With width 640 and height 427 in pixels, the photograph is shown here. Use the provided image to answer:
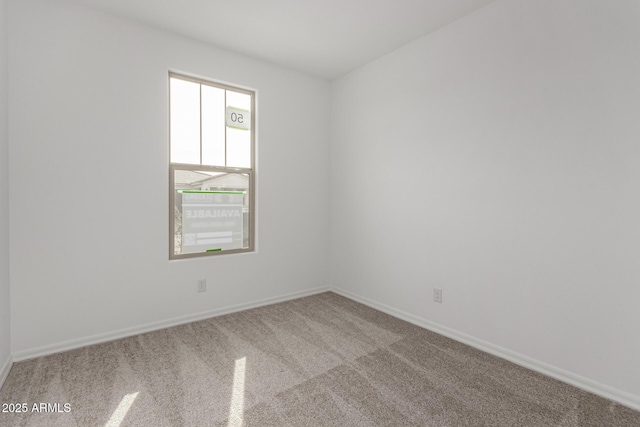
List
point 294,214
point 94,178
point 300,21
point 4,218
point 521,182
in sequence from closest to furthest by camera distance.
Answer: point 4,218 < point 521,182 < point 94,178 < point 300,21 < point 294,214

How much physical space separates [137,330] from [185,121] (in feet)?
6.69

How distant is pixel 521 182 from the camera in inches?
95.5

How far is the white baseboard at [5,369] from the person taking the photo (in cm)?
213

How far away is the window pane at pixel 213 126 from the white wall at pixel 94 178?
0.20 m

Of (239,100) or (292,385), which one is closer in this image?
(292,385)

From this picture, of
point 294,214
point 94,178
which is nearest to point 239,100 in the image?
point 294,214

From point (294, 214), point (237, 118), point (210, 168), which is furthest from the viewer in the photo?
point (294, 214)

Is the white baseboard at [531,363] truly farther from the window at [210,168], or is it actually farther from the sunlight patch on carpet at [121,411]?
the sunlight patch on carpet at [121,411]

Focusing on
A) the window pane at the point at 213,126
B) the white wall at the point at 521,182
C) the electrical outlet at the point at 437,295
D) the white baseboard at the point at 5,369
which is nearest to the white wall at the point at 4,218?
the white baseboard at the point at 5,369

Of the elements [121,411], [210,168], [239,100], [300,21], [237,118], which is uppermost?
[300,21]

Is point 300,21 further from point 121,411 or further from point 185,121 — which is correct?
point 121,411

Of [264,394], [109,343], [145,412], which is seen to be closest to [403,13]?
[264,394]

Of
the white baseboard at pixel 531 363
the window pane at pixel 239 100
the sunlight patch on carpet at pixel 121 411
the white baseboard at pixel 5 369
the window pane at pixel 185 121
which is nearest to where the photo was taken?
the sunlight patch on carpet at pixel 121 411

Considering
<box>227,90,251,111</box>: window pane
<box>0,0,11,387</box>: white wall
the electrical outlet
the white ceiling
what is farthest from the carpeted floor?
the white ceiling
